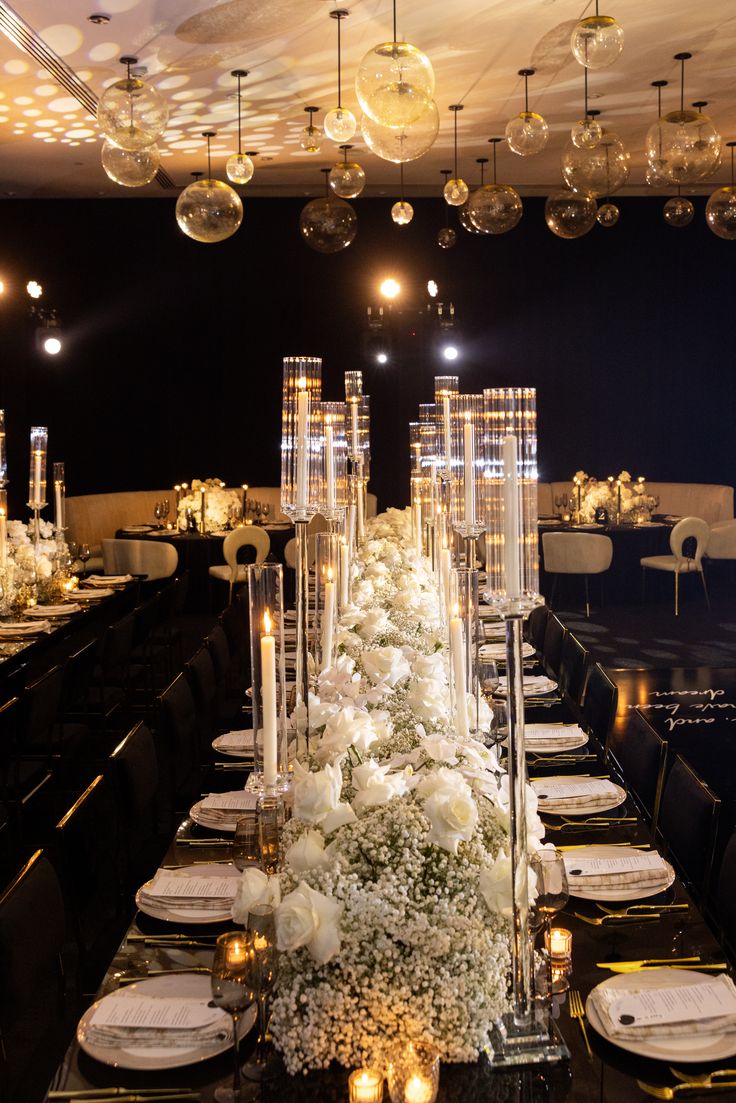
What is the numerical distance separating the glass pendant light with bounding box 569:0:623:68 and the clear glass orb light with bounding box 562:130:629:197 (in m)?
0.99

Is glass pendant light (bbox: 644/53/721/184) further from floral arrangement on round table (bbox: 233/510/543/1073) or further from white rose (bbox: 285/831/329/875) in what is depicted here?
white rose (bbox: 285/831/329/875)

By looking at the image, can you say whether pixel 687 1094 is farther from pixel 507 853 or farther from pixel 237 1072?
pixel 237 1072

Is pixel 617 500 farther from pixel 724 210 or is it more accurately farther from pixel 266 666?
pixel 266 666

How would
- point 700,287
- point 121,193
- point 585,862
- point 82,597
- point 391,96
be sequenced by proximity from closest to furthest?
point 585,862, point 391,96, point 82,597, point 121,193, point 700,287

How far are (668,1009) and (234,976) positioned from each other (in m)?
0.75

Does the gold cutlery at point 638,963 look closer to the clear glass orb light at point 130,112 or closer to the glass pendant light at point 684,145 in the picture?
the glass pendant light at point 684,145

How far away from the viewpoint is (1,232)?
42.7 ft

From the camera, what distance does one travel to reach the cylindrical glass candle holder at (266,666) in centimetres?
188

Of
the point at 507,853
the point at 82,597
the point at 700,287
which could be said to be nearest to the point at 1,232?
the point at 82,597

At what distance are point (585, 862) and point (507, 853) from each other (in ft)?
2.58

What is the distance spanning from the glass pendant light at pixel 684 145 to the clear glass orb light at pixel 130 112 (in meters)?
2.46

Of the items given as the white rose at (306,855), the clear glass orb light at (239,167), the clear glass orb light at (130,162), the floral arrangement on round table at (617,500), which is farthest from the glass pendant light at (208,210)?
the floral arrangement on round table at (617,500)

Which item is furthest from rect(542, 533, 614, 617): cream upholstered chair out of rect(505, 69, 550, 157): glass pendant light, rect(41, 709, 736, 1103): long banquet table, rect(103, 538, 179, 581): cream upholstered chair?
rect(41, 709, 736, 1103): long banquet table

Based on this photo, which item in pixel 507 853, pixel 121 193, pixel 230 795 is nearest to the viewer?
pixel 507 853
